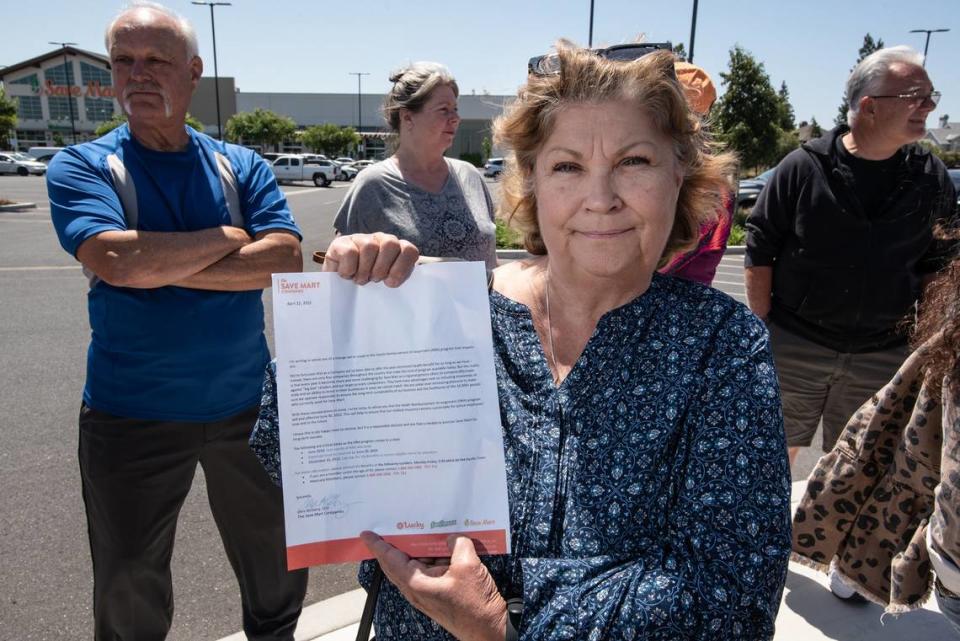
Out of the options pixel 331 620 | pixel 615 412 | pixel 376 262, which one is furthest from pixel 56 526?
pixel 615 412

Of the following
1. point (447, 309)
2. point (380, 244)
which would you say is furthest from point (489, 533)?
point (380, 244)

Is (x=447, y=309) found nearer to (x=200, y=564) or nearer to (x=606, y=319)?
(x=606, y=319)

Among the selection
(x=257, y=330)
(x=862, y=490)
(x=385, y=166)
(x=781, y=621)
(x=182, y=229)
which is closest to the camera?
(x=862, y=490)

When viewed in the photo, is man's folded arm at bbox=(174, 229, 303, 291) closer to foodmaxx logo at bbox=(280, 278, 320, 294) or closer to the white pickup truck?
foodmaxx logo at bbox=(280, 278, 320, 294)

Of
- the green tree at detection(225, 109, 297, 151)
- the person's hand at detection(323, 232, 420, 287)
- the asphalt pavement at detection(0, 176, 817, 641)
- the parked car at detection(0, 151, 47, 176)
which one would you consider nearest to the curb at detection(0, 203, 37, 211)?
the asphalt pavement at detection(0, 176, 817, 641)

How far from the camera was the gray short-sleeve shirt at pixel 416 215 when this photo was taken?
294 cm

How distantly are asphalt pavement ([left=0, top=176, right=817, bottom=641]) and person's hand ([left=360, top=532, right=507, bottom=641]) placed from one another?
1.94 m

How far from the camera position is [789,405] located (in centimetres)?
333

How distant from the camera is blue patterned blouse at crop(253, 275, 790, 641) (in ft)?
3.47

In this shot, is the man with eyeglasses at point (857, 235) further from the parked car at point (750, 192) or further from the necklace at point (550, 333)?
the parked car at point (750, 192)

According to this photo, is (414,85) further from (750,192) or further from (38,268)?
(750,192)

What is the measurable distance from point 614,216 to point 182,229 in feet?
5.04

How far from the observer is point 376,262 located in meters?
1.22
